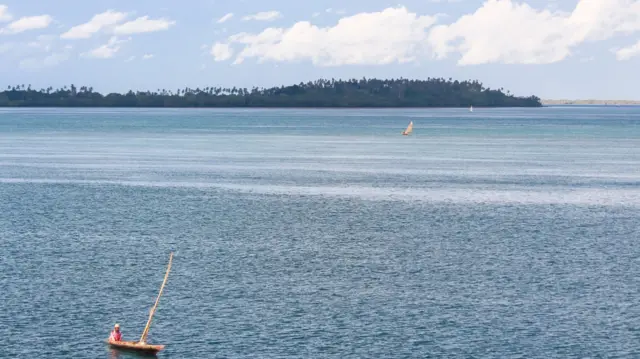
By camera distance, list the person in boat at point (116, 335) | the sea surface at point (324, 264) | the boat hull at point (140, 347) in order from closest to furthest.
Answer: the boat hull at point (140, 347), the person in boat at point (116, 335), the sea surface at point (324, 264)

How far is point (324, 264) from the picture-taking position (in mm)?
65562

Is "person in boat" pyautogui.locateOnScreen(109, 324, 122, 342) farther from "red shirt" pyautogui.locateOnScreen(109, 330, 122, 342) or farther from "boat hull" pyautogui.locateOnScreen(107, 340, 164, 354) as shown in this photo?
"boat hull" pyautogui.locateOnScreen(107, 340, 164, 354)

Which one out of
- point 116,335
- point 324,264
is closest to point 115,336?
point 116,335

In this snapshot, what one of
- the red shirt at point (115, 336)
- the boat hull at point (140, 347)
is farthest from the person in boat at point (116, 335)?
the boat hull at point (140, 347)

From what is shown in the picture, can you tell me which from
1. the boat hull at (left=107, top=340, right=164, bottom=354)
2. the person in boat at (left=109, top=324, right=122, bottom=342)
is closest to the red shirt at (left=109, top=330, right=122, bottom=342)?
the person in boat at (left=109, top=324, right=122, bottom=342)

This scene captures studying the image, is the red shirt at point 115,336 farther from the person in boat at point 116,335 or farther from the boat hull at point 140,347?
the boat hull at point 140,347

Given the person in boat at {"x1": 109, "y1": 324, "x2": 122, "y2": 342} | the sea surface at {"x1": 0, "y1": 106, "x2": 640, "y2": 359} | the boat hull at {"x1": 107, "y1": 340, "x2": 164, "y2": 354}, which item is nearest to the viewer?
→ the boat hull at {"x1": 107, "y1": 340, "x2": 164, "y2": 354}

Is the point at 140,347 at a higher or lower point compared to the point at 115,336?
lower

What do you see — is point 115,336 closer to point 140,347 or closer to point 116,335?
point 116,335

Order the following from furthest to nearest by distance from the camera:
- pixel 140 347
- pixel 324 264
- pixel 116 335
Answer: pixel 324 264 < pixel 116 335 < pixel 140 347

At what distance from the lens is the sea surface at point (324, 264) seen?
48.0m

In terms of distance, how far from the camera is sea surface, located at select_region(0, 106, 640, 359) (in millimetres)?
47969

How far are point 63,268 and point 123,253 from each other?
653cm

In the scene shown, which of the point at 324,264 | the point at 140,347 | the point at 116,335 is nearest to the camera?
the point at 140,347
